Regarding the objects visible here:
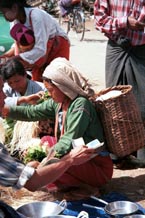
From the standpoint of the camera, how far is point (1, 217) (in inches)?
119

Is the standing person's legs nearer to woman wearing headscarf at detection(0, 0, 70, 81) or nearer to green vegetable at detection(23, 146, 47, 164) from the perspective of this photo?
green vegetable at detection(23, 146, 47, 164)

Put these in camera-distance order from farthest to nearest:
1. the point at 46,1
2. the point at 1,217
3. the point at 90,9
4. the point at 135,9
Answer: the point at 46,1, the point at 90,9, the point at 135,9, the point at 1,217

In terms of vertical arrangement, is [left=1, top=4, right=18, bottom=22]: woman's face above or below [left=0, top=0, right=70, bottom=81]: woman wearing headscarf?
above

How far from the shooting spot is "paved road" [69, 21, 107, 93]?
10.2 metres

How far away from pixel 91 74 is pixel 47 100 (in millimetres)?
5653

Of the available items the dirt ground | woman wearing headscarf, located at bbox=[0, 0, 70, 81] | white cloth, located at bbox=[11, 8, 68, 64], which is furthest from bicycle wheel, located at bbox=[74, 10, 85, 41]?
the dirt ground

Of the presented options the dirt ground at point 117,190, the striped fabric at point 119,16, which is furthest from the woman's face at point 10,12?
the dirt ground at point 117,190

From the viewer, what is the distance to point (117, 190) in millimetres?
4812

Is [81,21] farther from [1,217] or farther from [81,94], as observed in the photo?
[1,217]

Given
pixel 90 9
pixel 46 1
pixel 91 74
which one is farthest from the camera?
pixel 46 1

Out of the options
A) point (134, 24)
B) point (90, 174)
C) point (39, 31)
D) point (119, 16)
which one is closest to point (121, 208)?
point (90, 174)

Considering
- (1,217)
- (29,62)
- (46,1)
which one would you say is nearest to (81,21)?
(46,1)

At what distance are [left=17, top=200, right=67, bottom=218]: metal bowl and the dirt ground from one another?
0.64m

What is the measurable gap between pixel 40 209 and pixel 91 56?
9069 mm
